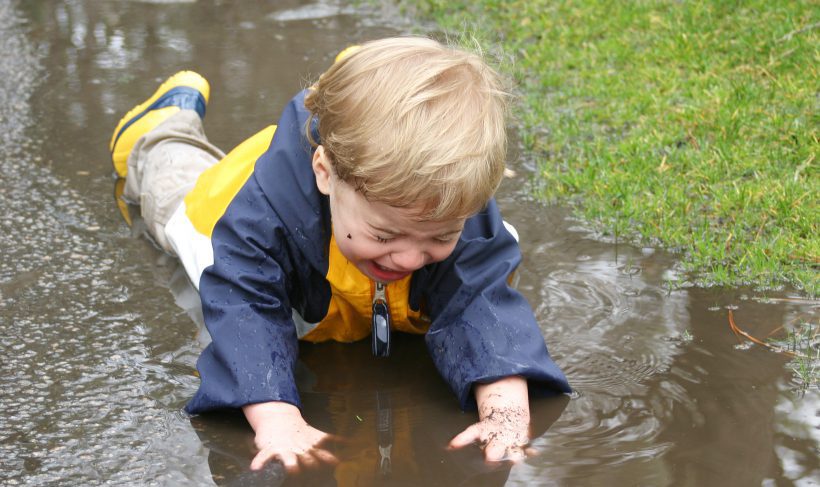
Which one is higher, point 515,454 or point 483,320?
point 483,320

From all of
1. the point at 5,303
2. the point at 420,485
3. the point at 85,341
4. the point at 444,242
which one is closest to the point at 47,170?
the point at 5,303

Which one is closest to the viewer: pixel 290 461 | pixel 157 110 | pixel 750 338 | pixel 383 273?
pixel 290 461

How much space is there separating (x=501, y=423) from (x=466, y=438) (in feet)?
0.31

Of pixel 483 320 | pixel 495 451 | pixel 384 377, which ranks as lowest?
pixel 384 377

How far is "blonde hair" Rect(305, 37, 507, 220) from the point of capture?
2.42m

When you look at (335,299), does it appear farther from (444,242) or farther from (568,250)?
(568,250)

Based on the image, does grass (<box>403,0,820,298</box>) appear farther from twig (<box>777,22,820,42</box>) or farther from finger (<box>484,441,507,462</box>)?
finger (<box>484,441,507,462</box>)

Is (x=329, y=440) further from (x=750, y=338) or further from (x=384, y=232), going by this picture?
(x=750, y=338)

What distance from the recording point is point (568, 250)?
141 inches

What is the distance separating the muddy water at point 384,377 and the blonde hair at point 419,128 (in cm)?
57

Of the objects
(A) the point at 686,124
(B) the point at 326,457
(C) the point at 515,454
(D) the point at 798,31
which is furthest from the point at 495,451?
(D) the point at 798,31

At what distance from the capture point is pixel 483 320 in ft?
9.14

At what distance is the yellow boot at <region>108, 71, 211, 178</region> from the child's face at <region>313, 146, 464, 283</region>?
178 centimetres

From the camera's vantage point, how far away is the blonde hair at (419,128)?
2.42 m
